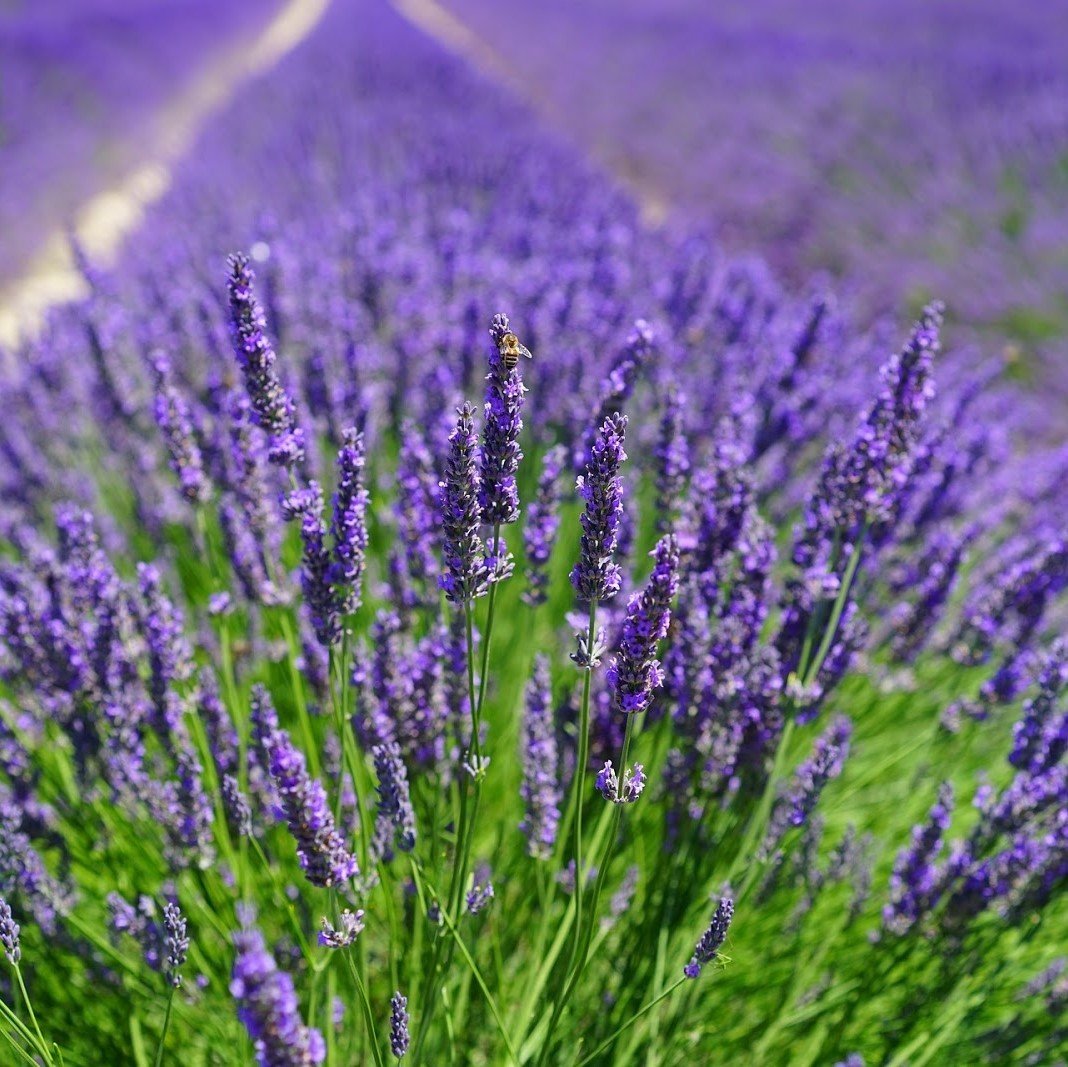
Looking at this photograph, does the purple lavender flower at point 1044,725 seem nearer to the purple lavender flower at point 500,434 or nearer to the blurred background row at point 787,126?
the purple lavender flower at point 500,434

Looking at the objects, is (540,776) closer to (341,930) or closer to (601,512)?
(341,930)

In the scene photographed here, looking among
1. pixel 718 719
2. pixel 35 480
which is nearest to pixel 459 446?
pixel 718 719

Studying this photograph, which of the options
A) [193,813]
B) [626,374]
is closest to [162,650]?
[193,813]

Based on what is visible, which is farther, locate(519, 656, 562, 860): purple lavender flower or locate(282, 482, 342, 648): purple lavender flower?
locate(519, 656, 562, 860): purple lavender flower

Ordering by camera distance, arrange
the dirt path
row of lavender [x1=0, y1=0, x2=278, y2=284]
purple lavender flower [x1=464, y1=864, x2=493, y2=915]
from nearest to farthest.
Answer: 1. purple lavender flower [x1=464, y1=864, x2=493, y2=915]
2. the dirt path
3. row of lavender [x1=0, y1=0, x2=278, y2=284]

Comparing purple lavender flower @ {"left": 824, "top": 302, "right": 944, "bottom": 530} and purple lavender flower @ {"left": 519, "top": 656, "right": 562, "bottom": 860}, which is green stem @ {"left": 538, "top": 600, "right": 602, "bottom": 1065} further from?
purple lavender flower @ {"left": 824, "top": 302, "right": 944, "bottom": 530}

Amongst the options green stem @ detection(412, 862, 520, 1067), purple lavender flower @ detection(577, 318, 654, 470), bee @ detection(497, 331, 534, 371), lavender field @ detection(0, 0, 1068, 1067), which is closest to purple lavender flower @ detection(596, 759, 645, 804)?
lavender field @ detection(0, 0, 1068, 1067)

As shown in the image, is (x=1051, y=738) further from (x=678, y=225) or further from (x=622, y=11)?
(x=622, y=11)
